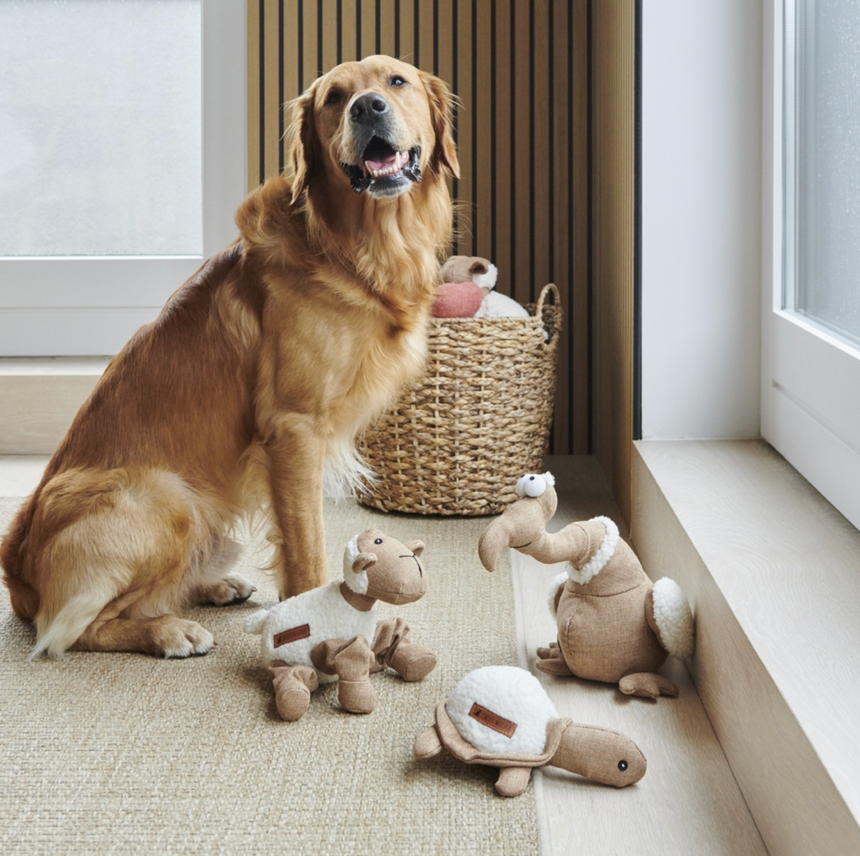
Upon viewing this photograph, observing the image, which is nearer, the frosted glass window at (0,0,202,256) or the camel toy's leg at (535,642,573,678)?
the camel toy's leg at (535,642,573,678)

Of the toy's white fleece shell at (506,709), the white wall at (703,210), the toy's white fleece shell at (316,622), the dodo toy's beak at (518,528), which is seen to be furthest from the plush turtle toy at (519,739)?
the white wall at (703,210)

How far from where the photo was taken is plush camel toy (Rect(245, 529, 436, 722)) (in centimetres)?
128

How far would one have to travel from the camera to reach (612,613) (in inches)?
51.0

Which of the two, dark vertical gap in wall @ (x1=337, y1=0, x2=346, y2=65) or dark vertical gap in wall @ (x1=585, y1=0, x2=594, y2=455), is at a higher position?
dark vertical gap in wall @ (x1=337, y1=0, x2=346, y2=65)

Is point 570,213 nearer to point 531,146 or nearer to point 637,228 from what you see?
point 531,146

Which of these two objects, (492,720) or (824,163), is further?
(824,163)

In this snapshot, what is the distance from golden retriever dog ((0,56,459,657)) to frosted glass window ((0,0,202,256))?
5.04 ft

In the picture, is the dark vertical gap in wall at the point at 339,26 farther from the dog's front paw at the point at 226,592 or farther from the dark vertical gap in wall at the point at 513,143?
the dog's front paw at the point at 226,592

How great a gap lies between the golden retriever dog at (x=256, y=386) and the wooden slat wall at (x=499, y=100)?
46.0 inches

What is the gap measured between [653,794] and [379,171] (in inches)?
36.8

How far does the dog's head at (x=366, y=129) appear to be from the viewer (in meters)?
1.46

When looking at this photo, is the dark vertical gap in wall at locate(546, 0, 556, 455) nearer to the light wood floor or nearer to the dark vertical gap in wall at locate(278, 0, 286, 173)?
the dark vertical gap in wall at locate(278, 0, 286, 173)

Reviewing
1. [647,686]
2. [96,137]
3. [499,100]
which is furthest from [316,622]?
[96,137]

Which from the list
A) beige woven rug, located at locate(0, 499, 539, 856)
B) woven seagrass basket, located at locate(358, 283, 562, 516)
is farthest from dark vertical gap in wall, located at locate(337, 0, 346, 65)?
beige woven rug, located at locate(0, 499, 539, 856)
